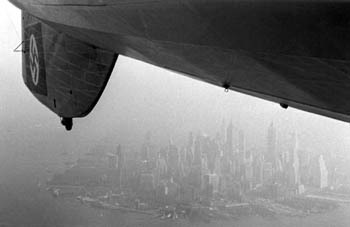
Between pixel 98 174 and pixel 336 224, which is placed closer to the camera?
pixel 336 224

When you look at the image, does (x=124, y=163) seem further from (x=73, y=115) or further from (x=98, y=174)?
(x=73, y=115)

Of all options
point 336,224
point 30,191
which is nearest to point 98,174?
point 30,191

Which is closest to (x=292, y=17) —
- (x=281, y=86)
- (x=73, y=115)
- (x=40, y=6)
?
(x=281, y=86)

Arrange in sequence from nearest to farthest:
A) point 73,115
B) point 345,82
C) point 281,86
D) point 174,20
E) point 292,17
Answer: point 292,17 < point 345,82 < point 174,20 < point 281,86 < point 73,115

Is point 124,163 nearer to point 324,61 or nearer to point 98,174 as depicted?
point 98,174

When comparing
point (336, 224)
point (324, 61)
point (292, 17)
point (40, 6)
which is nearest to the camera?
point (292, 17)

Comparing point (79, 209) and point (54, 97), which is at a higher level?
point (54, 97)
